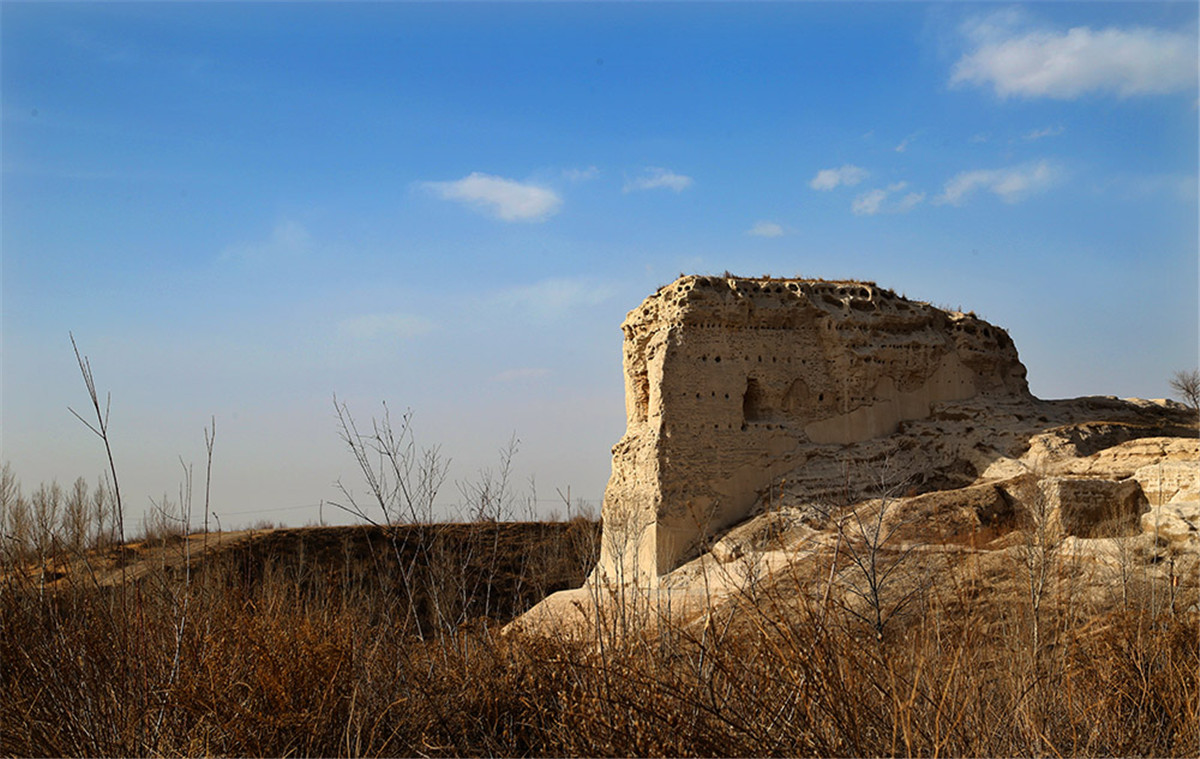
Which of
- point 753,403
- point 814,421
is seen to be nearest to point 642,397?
point 753,403

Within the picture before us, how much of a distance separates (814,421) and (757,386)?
1.21m

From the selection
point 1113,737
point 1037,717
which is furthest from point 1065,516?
point 1037,717

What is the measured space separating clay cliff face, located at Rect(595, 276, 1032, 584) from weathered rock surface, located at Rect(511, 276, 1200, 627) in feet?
0.09

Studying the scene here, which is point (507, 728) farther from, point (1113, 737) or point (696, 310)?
point (696, 310)

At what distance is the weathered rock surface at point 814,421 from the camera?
1523 centimetres

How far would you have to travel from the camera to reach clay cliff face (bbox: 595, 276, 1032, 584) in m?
16.0

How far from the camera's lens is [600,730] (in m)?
4.05

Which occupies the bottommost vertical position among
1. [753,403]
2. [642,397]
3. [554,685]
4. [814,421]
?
[554,685]

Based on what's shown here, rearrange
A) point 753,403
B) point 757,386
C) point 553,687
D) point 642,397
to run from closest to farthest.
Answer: point 553,687 → point 757,386 → point 753,403 → point 642,397

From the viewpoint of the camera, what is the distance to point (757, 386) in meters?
16.8

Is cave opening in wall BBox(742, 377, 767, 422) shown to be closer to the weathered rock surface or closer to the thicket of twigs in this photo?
the weathered rock surface

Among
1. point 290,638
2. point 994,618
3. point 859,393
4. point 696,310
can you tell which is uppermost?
point 696,310

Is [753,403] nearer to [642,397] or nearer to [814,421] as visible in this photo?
[814,421]

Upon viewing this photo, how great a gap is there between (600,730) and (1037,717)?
82.6 inches
